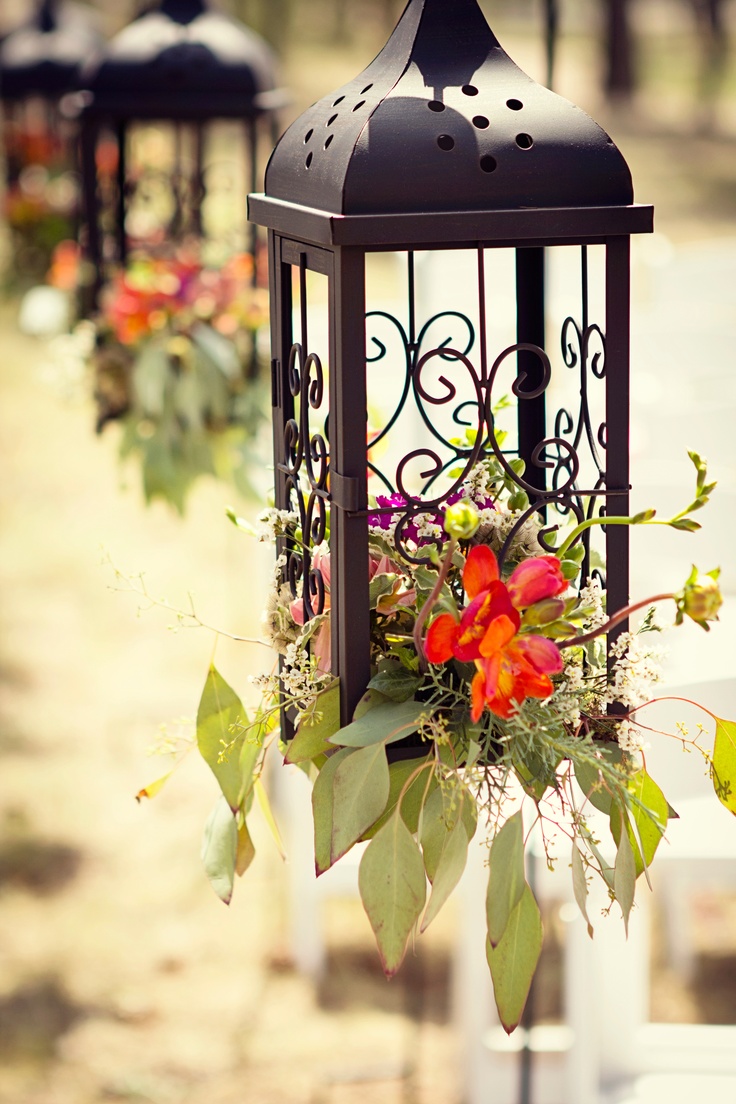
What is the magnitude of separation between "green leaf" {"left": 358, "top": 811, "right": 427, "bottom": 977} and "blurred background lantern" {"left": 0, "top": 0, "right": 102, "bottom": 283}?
8.18 ft

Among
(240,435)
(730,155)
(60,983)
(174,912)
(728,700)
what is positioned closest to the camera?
(728,700)

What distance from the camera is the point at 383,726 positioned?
2.76 ft

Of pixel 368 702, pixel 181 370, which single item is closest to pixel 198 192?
pixel 181 370

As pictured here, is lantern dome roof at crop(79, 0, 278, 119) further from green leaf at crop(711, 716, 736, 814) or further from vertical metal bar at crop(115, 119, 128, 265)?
green leaf at crop(711, 716, 736, 814)

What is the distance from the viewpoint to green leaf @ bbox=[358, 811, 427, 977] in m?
0.82

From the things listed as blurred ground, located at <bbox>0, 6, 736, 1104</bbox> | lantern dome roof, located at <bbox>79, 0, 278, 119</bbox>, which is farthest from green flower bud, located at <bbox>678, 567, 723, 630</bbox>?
lantern dome roof, located at <bbox>79, 0, 278, 119</bbox>

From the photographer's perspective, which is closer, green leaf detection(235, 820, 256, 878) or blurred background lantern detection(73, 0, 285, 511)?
green leaf detection(235, 820, 256, 878)

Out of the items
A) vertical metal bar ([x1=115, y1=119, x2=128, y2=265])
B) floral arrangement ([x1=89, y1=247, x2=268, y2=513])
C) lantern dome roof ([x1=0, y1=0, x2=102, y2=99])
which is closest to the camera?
floral arrangement ([x1=89, y1=247, x2=268, y2=513])

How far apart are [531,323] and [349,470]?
0.28 metres

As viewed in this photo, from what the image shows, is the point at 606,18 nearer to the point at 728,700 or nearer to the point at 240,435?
the point at 240,435

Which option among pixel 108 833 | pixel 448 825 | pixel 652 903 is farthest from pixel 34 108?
pixel 448 825

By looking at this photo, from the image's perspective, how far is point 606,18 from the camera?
→ 10070mm

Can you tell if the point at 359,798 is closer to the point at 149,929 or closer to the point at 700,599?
the point at 700,599

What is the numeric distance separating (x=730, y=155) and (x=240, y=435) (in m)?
8.44
